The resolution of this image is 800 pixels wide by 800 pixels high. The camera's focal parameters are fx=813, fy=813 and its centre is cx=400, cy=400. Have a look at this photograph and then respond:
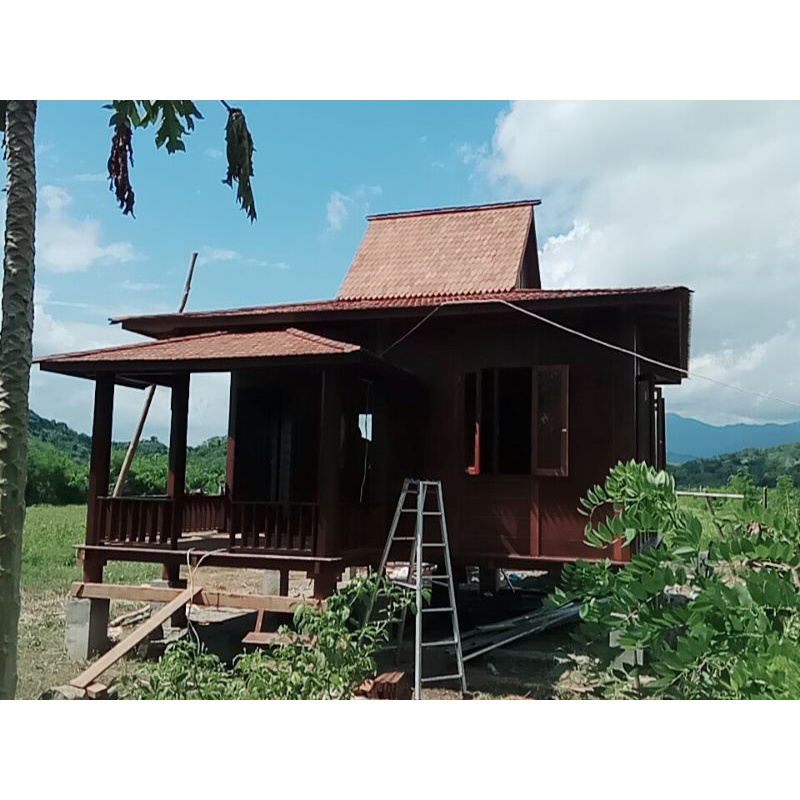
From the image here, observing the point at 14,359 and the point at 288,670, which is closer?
the point at 288,670

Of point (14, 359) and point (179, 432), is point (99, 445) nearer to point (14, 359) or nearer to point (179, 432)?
point (179, 432)

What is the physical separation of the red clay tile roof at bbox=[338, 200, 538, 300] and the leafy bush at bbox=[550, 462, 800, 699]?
590 cm

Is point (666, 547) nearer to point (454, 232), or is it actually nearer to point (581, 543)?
point (581, 543)

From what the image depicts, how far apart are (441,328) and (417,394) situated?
830 mm

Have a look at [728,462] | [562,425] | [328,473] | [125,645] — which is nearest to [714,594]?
[562,425]

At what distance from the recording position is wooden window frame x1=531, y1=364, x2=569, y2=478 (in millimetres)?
8656

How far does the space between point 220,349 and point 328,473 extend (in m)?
1.77

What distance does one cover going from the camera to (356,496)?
988cm

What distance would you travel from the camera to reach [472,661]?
931 cm

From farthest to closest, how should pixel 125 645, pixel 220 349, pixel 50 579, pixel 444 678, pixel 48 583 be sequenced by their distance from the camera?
pixel 50 579 → pixel 48 583 → pixel 220 349 → pixel 444 678 → pixel 125 645

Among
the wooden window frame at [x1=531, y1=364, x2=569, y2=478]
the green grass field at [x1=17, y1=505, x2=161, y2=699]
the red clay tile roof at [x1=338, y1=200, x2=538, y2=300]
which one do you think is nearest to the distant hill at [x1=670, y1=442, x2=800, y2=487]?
the red clay tile roof at [x1=338, y1=200, x2=538, y2=300]

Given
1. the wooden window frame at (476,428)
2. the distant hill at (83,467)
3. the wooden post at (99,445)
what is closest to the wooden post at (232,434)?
the wooden post at (99,445)

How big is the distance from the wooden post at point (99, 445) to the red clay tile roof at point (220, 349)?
1.34ft

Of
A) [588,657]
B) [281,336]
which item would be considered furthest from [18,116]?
[588,657]
